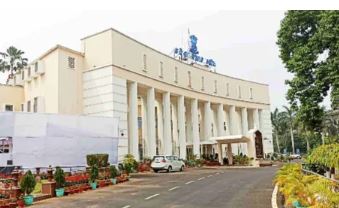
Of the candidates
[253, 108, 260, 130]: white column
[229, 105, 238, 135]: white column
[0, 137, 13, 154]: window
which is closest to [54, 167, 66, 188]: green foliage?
[0, 137, 13, 154]: window

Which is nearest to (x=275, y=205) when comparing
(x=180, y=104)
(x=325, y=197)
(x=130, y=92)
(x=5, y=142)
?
Result: (x=325, y=197)

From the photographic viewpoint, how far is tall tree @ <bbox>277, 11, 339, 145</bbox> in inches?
721

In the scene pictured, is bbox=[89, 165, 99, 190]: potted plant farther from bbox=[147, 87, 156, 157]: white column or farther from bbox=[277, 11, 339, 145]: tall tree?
bbox=[147, 87, 156, 157]: white column

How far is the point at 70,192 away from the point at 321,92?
537 inches

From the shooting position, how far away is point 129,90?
34250mm

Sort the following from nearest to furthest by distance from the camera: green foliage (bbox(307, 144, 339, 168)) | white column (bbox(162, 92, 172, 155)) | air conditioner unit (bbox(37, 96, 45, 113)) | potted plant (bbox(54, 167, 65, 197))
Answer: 1. green foliage (bbox(307, 144, 339, 168))
2. potted plant (bbox(54, 167, 65, 197))
3. air conditioner unit (bbox(37, 96, 45, 113))
4. white column (bbox(162, 92, 172, 155))

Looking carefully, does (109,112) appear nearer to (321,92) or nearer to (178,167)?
(178,167)

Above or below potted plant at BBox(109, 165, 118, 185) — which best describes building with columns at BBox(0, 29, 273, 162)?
above

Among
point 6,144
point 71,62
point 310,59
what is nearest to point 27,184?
point 6,144

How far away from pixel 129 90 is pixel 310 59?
1790 cm

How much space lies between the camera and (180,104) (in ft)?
138

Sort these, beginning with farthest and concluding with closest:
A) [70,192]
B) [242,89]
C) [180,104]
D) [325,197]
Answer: [242,89]
[180,104]
[70,192]
[325,197]

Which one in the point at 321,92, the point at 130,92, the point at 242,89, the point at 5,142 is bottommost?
the point at 5,142

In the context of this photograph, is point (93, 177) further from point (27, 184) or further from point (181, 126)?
point (181, 126)
